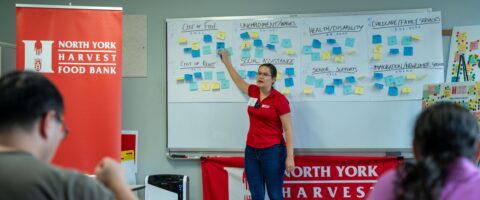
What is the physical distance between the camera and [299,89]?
381 cm

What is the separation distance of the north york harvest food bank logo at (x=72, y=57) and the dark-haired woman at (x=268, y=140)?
3.85 feet

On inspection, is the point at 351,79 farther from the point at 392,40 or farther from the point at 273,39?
the point at 273,39

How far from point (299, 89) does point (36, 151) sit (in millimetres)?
2920

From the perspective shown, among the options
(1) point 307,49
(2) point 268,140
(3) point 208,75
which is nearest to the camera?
(2) point 268,140

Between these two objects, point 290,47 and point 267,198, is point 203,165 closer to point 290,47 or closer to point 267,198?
point 267,198

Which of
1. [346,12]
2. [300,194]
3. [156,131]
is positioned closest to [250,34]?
[346,12]

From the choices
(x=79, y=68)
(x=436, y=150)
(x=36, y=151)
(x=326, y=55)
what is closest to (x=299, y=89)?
(x=326, y=55)

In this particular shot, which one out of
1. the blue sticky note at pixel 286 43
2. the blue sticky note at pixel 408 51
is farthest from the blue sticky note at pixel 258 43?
the blue sticky note at pixel 408 51

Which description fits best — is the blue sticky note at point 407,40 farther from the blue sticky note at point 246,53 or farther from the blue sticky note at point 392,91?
the blue sticky note at point 246,53

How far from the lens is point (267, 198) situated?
3.77 meters

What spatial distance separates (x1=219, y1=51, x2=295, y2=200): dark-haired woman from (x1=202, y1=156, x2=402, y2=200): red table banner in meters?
0.33

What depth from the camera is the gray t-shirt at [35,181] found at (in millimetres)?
991

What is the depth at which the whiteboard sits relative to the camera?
3711 millimetres

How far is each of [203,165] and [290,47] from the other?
1.32 meters
